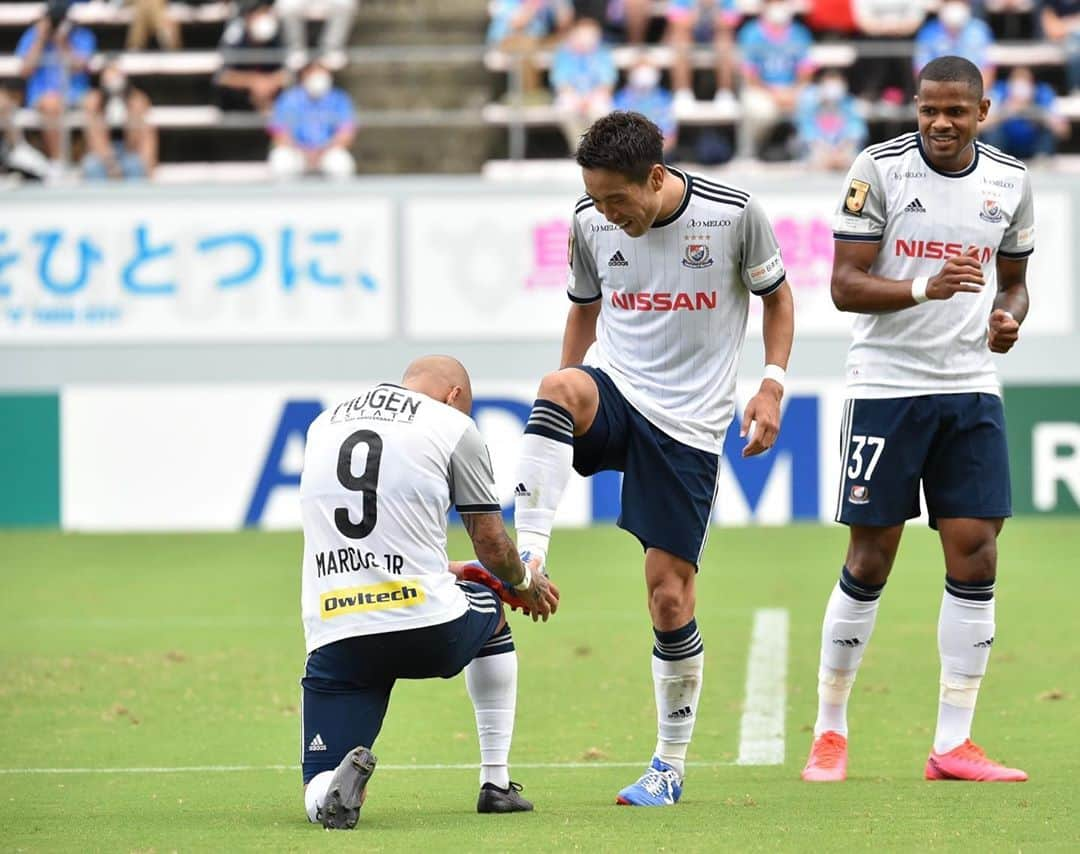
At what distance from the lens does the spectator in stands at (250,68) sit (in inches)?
762

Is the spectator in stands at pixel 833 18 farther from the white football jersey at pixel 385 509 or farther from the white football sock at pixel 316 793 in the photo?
the white football sock at pixel 316 793

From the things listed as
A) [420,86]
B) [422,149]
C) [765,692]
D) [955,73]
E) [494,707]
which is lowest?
[765,692]

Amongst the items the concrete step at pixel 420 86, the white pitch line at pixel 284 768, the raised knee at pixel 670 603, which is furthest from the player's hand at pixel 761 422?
the concrete step at pixel 420 86

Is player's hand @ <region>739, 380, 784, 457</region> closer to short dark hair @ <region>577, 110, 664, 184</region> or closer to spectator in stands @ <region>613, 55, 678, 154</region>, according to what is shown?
short dark hair @ <region>577, 110, 664, 184</region>

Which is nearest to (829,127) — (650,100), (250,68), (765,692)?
(650,100)

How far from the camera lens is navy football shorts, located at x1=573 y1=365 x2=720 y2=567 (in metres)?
6.38

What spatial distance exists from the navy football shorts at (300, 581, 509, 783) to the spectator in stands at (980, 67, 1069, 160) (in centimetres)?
1288

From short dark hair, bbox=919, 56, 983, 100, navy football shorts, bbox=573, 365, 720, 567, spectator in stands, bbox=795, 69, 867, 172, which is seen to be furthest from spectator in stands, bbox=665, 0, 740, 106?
navy football shorts, bbox=573, 365, 720, 567

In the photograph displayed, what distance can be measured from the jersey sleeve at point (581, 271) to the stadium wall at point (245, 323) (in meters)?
10.5

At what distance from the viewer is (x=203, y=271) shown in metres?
17.5

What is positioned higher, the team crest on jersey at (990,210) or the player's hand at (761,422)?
the team crest on jersey at (990,210)

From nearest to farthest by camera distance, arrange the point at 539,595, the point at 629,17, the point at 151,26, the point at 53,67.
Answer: the point at 539,595
the point at 53,67
the point at 629,17
the point at 151,26

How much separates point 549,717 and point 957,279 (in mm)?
2910

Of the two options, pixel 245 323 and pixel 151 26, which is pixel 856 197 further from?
pixel 151 26
